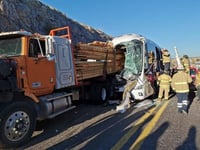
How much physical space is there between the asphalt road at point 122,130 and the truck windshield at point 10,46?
2.09 m

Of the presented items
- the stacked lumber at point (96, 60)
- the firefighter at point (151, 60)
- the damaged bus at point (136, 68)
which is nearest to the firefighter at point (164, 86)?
the damaged bus at point (136, 68)

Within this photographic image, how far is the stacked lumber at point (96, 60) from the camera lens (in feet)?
33.5

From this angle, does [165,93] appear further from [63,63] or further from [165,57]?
[63,63]

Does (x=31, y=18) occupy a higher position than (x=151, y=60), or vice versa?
(x=31, y=18)

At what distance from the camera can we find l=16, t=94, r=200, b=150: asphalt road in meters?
5.98

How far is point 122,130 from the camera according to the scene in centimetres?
711

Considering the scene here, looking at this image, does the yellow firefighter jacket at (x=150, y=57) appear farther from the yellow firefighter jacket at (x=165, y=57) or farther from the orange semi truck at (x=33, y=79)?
the orange semi truck at (x=33, y=79)

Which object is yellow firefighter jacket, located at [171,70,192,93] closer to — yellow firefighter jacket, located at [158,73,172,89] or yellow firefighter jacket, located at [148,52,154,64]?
yellow firefighter jacket, located at [158,73,172,89]

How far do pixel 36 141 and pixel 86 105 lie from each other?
17.2ft

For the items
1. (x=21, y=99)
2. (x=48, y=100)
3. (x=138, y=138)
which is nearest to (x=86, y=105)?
(x=48, y=100)

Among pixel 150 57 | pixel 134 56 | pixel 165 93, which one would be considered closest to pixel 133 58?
pixel 134 56

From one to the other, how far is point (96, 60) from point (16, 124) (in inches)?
217

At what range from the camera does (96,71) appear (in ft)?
37.8

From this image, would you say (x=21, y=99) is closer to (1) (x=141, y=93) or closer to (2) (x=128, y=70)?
(1) (x=141, y=93)
